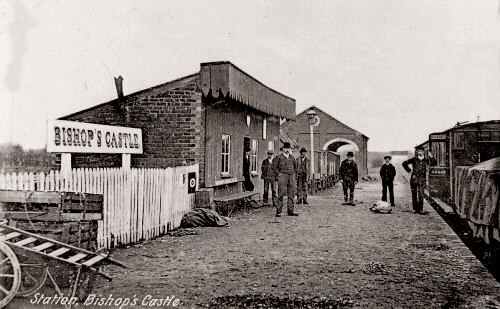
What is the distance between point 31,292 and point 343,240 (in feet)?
18.5

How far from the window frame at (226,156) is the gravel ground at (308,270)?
3380 mm

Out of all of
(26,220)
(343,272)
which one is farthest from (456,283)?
(26,220)

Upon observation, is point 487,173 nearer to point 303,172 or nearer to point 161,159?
point 161,159

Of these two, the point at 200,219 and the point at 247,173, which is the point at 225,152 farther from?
the point at 200,219

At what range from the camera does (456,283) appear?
584 cm

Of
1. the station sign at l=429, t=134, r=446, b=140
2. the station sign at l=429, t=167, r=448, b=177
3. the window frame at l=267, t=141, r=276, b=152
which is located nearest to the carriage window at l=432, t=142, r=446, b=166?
the station sign at l=429, t=134, r=446, b=140

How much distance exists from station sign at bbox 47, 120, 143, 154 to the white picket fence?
0.84m

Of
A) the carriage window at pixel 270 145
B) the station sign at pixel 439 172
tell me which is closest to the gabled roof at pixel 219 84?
the carriage window at pixel 270 145

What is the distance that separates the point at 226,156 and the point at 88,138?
5.51 metres

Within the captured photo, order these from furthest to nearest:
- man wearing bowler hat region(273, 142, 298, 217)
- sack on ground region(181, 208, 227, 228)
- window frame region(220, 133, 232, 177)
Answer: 1. window frame region(220, 133, 232, 177)
2. man wearing bowler hat region(273, 142, 298, 217)
3. sack on ground region(181, 208, 227, 228)

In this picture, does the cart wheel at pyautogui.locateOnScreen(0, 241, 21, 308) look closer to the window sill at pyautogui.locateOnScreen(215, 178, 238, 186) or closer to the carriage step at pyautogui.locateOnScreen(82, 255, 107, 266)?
the carriage step at pyautogui.locateOnScreen(82, 255, 107, 266)

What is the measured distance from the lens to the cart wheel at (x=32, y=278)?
4.82m

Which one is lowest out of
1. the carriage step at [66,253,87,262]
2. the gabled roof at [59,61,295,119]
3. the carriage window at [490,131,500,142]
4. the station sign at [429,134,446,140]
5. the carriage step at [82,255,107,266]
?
the carriage step at [82,255,107,266]

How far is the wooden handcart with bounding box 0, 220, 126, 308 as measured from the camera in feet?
14.3
